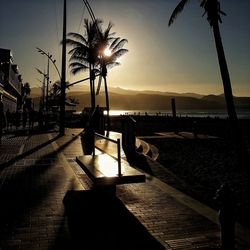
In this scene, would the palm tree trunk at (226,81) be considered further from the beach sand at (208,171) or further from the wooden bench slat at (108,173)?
the wooden bench slat at (108,173)

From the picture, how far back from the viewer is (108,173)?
490 cm

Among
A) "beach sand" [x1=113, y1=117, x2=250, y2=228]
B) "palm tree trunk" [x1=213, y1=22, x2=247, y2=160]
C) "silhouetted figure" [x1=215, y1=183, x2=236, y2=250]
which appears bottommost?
"beach sand" [x1=113, y1=117, x2=250, y2=228]

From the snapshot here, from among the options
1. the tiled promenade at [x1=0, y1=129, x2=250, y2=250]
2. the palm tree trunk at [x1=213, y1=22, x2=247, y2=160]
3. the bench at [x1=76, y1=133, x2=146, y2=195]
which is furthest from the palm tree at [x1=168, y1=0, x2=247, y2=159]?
the bench at [x1=76, y1=133, x2=146, y2=195]

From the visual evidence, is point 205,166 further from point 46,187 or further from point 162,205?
point 46,187

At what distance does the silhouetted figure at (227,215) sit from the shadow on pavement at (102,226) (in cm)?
89

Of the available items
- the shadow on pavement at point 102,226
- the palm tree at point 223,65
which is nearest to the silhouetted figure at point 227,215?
the shadow on pavement at point 102,226

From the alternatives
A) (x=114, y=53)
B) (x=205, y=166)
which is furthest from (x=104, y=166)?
(x=114, y=53)

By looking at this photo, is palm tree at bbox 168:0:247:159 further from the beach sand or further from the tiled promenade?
the tiled promenade

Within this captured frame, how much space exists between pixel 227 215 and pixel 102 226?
200 cm

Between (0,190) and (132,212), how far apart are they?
3.07 metres

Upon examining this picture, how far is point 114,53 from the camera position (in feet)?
100

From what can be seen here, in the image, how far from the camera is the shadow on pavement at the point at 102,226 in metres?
3.68

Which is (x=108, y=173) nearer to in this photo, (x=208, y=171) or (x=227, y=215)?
(x=227, y=215)

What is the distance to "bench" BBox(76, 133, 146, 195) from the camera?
466 cm
